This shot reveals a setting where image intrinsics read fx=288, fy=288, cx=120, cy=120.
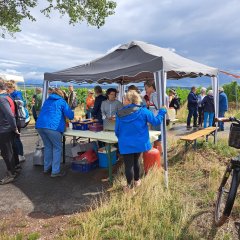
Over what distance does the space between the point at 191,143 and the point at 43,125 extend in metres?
3.90

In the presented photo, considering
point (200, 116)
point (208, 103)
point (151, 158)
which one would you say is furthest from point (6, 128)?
point (200, 116)

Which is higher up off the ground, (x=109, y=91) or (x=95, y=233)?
(x=109, y=91)

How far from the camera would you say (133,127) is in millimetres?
4520

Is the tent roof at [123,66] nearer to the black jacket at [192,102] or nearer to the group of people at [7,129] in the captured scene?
the group of people at [7,129]

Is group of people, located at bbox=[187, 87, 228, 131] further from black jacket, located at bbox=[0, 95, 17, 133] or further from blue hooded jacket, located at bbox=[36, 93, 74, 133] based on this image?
black jacket, located at bbox=[0, 95, 17, 133]

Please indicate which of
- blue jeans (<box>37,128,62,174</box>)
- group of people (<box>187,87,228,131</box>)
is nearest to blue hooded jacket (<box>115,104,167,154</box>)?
blue jeans (<box>37,128,62,174</box>)

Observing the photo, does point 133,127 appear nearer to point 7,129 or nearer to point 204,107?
point 7,129

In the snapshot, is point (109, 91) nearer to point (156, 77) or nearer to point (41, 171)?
point (156, 77)

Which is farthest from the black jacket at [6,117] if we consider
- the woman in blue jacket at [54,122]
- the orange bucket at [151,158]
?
the orange bucket at [151,158]

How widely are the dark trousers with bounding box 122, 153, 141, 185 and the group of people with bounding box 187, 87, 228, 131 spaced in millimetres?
7056

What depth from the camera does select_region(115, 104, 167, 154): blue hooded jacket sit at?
14.8ft

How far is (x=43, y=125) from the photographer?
5.58 m

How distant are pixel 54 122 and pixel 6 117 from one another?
88cm

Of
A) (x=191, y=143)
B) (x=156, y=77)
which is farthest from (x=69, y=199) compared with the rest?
(x=191, y=143)
